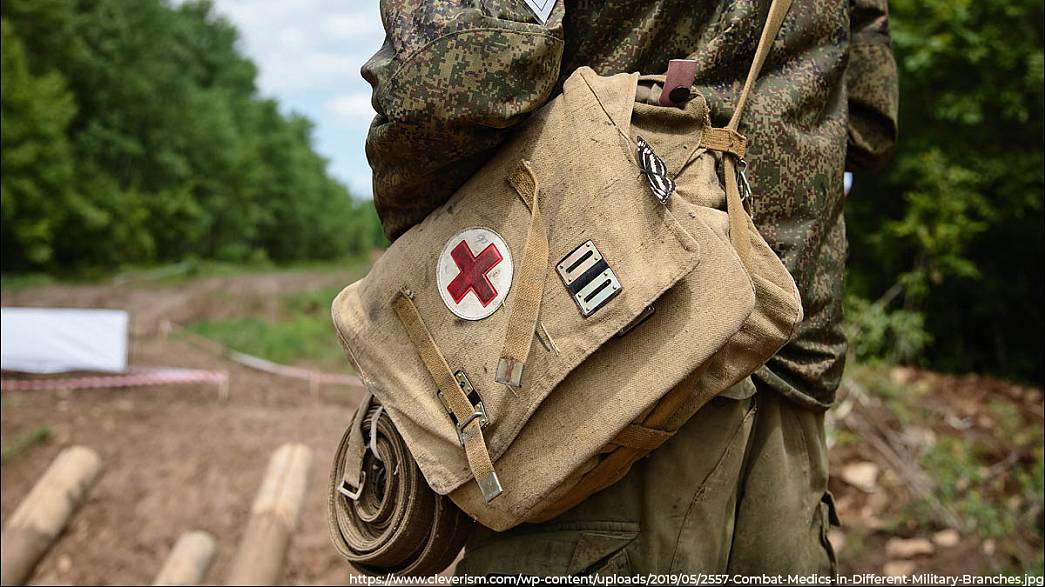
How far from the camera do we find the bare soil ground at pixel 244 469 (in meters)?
3.93

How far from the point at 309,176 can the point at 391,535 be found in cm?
5981

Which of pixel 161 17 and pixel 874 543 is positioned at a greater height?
pixel 874 543

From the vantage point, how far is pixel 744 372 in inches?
55.7

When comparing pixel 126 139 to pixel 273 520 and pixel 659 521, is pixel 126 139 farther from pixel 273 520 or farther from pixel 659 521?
pixel 659 521

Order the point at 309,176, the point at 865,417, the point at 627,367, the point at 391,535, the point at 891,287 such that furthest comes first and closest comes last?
1. the point at 309,176
2. the point at 891,287
3. the point at 865,417
4. the point at 391,535
5. the point at 627,367

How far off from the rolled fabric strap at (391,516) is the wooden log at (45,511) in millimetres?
2824

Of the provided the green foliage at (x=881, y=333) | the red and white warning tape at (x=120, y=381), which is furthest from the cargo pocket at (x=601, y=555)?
the red and white warning tape at (x=120, y=381)

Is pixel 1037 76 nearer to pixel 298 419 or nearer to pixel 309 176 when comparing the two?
pixel 298 419

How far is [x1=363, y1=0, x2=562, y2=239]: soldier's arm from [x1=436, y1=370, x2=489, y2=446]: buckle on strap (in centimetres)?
38

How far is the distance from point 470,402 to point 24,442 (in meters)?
4.70

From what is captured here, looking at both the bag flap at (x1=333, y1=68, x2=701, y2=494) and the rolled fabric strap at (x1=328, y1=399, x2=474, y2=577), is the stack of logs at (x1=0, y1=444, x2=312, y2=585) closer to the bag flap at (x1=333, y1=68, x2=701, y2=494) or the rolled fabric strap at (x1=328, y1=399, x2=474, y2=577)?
the rolled fabric strap at (x1=328, y1=399, x2=474, y2=577)

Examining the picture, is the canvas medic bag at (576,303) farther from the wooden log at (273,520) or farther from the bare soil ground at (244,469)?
the bare soil ground at (244,469)

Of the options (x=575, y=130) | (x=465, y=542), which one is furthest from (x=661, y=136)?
(x=465, y=542)

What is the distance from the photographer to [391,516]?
65.4 inches
